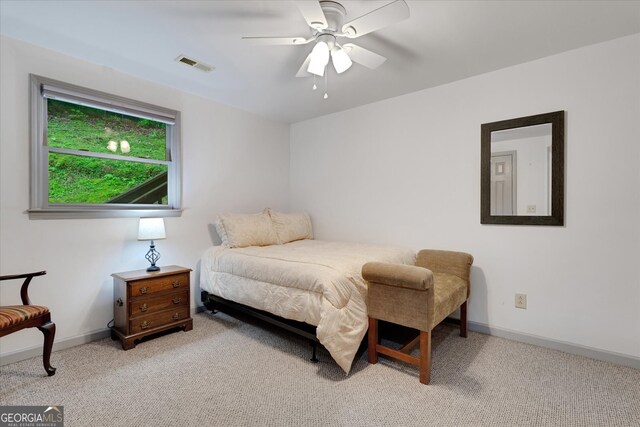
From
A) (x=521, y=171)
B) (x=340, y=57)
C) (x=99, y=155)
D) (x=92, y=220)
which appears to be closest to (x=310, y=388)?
(x=340, y=57)

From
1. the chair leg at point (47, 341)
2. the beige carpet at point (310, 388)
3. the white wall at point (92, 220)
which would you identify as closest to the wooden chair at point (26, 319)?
the chair leg at point (47, 341)

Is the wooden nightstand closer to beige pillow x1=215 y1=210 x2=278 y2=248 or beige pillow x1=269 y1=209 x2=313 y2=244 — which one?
beige pillow x1=215 y1=210 x2=278 y2=248

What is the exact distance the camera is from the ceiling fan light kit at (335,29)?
1625 millimetres

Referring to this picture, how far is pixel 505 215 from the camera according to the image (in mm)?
2689

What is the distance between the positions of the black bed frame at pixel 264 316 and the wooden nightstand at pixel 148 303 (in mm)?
359

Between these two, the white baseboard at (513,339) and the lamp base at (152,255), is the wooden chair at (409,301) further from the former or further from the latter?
the lamp base at (152,255)

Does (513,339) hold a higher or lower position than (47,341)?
lower

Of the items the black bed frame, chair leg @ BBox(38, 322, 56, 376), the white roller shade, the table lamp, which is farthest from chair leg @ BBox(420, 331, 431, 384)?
the white roller shade

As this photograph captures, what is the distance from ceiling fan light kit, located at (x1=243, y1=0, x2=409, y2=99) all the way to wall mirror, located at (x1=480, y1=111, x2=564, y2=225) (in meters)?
1.39

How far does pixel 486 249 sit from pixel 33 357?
3.85 metres

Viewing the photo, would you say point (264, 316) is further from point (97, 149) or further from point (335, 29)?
point (335, 29)

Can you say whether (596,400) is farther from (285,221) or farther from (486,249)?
(285,221)

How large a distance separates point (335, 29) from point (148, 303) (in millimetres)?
2584

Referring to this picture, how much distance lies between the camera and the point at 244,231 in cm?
329
